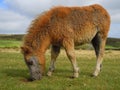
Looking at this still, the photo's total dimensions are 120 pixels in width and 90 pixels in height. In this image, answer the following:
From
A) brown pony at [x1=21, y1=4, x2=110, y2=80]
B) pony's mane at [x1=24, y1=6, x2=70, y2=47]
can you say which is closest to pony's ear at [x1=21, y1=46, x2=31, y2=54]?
brown pony at [x1=21, y1=4, x2=110, y2=80]

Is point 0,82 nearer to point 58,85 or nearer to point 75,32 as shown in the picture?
point 58,85

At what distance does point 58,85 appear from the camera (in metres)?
12.4

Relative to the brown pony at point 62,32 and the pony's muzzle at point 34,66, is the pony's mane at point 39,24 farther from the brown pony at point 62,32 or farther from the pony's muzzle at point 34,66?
Answer: the pony's muzzle at point 34,66

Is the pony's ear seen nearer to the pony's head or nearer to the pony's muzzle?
the pony's head

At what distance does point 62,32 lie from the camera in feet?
43.2

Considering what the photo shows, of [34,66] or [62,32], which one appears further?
[62,32]

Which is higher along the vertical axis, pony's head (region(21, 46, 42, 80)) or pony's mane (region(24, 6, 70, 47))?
pony's mane (region(24, 6, 70, 47))

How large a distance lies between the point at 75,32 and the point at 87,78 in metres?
2.01

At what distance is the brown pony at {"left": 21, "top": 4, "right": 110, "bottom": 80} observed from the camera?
1298 cm

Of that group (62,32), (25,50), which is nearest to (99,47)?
(62,32)

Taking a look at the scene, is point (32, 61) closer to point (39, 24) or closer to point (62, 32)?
point (39, 24)

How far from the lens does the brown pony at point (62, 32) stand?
42.6 feet

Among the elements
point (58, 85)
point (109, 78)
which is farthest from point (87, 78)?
point (58, 85)

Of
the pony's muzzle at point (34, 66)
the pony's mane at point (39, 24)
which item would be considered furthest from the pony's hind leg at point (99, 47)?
the pony's muzzle at point (34, 66)
